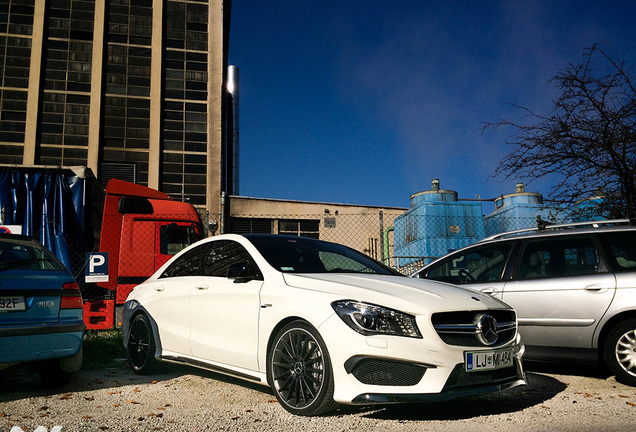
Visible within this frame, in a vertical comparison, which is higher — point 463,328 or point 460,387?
point 463,328

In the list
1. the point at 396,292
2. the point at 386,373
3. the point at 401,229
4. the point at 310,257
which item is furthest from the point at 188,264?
the point at 401,229

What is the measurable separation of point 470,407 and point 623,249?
2281mm

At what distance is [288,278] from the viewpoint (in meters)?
4.15

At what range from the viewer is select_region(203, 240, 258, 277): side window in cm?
477

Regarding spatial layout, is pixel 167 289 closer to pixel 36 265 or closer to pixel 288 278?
pixel 36 265

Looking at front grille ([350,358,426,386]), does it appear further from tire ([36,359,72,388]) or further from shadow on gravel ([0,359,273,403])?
tire ([36,359,72,388])

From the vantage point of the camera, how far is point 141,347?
5613 millimetres

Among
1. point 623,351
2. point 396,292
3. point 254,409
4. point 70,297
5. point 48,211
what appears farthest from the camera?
point 48,211

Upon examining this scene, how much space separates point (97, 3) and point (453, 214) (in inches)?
763

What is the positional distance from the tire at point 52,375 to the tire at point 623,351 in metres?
4.92

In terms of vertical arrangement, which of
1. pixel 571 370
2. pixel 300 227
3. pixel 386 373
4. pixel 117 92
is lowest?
pixel 571 370

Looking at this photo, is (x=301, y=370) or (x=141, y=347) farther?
(x=141, y=347)

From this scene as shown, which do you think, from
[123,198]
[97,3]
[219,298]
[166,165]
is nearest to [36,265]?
→ [219,298]

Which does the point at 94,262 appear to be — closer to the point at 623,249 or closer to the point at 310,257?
the point at 310,257
